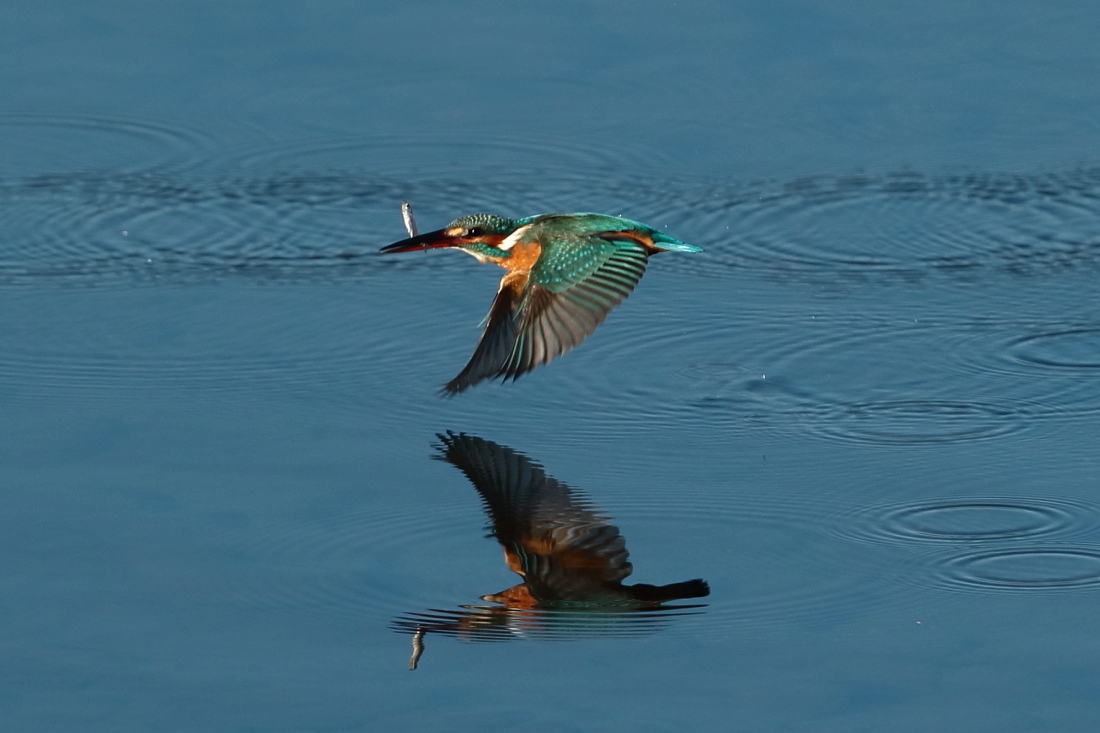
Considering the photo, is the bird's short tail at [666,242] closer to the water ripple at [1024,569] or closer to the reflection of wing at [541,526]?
the reflection of wing at [541,526]

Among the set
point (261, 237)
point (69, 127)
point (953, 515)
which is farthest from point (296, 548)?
point (69, 127)

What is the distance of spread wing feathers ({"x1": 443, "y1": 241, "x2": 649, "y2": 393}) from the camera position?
4.68m

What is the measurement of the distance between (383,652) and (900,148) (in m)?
3.43

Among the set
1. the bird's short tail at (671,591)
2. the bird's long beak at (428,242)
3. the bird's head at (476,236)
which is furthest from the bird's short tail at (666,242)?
the bird's short tail at (671,591)

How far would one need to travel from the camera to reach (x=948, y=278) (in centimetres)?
559

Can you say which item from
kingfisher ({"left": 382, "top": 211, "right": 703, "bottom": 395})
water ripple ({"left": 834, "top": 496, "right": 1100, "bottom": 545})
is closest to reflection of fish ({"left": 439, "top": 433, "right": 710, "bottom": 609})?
kingfisher ({"left": 382, "top": 211, "right": 703, "bottom": 395})

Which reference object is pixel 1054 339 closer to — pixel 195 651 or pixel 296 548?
pixel 296 548

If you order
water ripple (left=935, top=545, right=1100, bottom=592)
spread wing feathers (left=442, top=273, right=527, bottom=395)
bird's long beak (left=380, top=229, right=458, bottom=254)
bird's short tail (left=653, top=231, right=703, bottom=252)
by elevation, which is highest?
bird's short tail (left=653, top=231, right=703, bottom=252)

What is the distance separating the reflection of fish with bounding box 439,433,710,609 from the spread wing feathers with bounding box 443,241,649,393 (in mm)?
203

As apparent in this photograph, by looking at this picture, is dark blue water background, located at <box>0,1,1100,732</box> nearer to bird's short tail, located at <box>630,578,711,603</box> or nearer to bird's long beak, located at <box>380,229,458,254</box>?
bird's short tail, located at <box>630,578,711,603</box>

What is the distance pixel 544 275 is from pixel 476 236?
0.27m

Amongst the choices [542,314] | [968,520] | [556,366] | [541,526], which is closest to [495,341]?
[542,314]

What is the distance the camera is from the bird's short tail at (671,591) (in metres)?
3.88

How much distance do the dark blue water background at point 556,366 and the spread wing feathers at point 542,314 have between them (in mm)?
152
